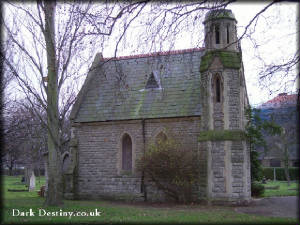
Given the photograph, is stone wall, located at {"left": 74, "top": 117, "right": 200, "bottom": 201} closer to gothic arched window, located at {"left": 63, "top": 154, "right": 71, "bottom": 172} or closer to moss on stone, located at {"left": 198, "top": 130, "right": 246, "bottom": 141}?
moss on stone, located at {"left": 198, "top": 130, "right": 246, "bottom": 141}

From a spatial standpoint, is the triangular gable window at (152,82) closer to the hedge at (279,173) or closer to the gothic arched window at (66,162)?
the gothic arched window at (66,162)

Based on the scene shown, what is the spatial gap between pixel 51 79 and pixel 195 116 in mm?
7249

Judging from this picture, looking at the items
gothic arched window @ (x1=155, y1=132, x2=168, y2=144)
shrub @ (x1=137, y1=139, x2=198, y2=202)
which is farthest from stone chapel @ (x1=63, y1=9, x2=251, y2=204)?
shrub @ (x1=137, y1=139, x2=198, y2=202)

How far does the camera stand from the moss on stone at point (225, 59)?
1683cm

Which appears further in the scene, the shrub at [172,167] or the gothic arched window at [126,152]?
the gothic arched window at [126,152]

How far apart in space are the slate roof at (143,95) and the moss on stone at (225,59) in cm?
118

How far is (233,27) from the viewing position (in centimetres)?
1767

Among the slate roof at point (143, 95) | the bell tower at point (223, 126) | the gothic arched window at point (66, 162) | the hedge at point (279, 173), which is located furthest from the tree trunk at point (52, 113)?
the hedge at point (279, 173)

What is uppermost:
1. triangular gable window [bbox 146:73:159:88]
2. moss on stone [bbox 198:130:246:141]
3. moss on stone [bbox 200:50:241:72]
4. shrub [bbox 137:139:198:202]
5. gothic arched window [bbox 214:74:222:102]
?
moss on stone [bbox 200:50:241:72]

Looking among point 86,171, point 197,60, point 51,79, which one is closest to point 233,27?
point 197,60

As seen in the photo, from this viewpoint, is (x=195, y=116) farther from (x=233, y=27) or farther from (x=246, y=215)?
(x=246, y=215)

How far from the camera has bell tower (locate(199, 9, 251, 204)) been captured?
52.2 ft

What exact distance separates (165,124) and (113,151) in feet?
11.2

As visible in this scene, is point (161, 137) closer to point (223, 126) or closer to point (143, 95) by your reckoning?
point (143, 95)
